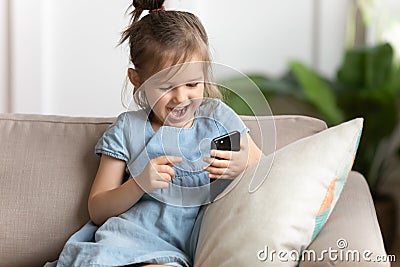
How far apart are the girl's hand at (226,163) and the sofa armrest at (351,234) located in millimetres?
213

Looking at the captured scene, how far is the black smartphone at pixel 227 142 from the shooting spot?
1645 mm

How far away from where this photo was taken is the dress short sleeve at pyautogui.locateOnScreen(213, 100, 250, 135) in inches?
66.2

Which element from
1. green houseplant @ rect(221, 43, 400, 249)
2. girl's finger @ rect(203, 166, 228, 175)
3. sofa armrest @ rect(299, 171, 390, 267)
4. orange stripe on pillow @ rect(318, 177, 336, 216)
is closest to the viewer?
sofa armrest @ rect(299, 171, 390, 267)

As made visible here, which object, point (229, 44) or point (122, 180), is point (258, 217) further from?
point (229, 44)

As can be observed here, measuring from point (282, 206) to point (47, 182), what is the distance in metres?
0.61

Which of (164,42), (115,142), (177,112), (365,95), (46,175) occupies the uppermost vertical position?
(164,42)

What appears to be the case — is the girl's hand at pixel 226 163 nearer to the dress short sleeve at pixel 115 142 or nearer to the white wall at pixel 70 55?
the dress short sleeve at pixel 115 142

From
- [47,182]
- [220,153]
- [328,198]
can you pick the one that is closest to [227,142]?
[220,153]

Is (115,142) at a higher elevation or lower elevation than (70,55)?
higher

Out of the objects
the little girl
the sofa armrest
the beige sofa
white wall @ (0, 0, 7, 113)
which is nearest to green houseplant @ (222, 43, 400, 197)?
white wall @ (0, 0, 7, 113)

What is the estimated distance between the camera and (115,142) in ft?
5.78

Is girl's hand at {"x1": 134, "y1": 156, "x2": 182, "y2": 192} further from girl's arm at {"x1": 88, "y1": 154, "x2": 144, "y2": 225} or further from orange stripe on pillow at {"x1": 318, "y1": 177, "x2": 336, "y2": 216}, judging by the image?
orange stripe on pillow at {"x1": 318, "y1": 177, "x2": 336, "y2": 216}

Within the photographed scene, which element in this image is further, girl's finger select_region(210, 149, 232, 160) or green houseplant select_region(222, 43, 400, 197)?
green houseplant select_region(222, 43, 400, 197)

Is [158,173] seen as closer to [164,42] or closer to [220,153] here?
[220,153]
